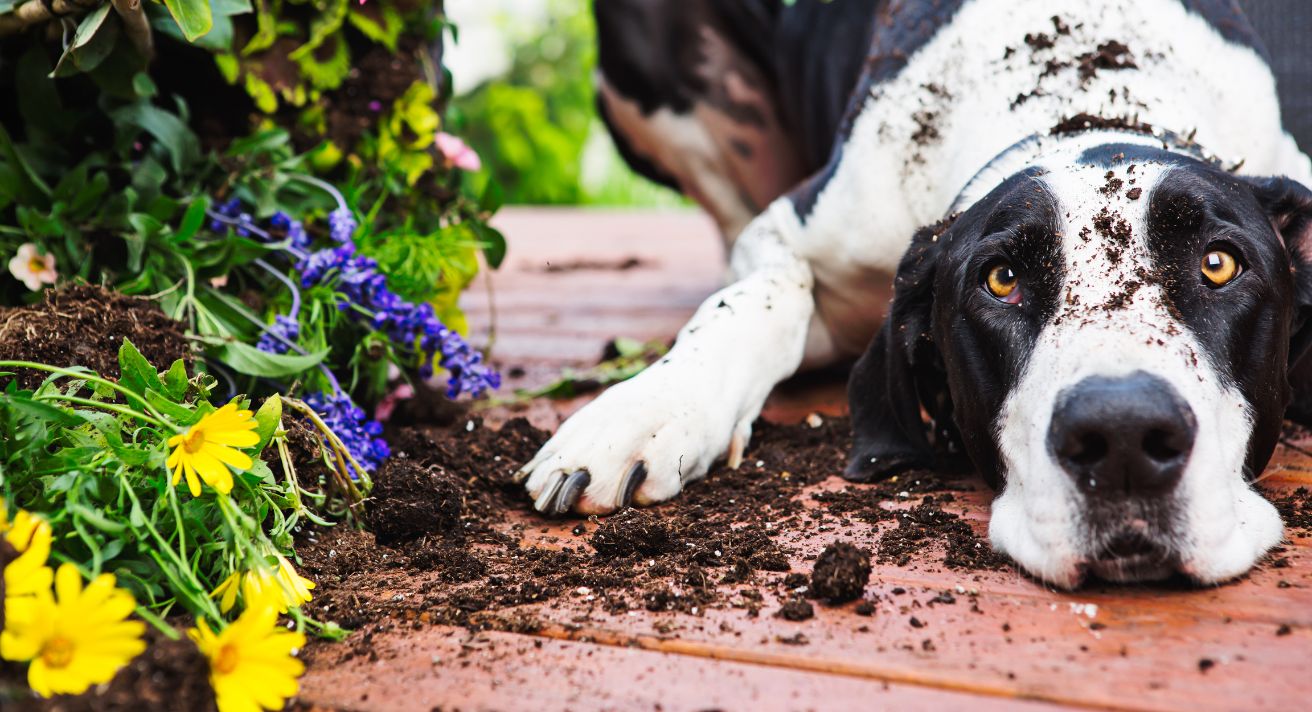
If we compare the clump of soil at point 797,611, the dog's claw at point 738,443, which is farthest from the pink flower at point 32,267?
the clump of soil at point 797,611

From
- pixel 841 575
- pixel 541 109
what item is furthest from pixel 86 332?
pixel 541 109

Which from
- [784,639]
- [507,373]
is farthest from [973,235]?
[507,373]

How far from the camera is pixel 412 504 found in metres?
1.91

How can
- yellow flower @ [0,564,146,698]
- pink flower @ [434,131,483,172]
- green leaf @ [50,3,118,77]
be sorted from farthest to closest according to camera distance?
pink flower @ [434,131,483,172], green leaf @ [50,3,118,77], yellow flower @ [0,564,146,698]

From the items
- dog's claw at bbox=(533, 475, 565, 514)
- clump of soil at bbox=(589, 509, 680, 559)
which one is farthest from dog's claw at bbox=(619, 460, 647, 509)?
clump of soil at bbox=(589, 509, 680, 559)

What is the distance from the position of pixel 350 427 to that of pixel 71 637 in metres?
1.00

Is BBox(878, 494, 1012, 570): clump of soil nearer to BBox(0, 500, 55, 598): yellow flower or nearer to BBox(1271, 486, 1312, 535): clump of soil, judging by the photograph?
BBox(1271, 486, 1312, 535): clump of soil

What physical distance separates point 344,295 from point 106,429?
0.88 meters

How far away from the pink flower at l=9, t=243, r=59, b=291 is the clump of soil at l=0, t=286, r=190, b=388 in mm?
196

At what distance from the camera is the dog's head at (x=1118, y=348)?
60.4 inches

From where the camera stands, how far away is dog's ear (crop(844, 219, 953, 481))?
216cm

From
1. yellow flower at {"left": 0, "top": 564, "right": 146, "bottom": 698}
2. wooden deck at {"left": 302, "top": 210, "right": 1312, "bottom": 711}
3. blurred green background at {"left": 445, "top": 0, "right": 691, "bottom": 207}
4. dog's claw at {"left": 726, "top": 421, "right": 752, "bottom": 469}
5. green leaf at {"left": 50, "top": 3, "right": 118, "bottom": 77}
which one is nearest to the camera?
yellow flower at {"left": 0, "top": 564, "right": 146, "bottom": 698}

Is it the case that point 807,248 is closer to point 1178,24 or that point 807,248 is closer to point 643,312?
point 1178,24

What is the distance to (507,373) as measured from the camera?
130 inches
